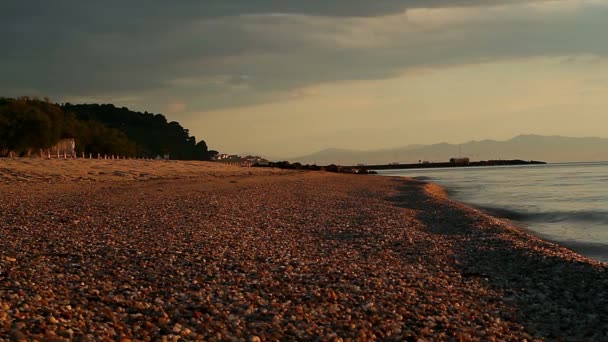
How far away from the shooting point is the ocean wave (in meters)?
29.3

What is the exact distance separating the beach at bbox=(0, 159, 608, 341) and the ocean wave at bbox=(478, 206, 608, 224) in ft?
34.6

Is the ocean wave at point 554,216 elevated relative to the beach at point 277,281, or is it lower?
lower

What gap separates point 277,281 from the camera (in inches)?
408

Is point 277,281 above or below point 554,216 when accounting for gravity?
above

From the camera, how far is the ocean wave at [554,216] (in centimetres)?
2931

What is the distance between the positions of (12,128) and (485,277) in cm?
6988

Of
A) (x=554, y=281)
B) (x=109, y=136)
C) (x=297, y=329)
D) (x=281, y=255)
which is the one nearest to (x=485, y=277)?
(x=554, y=281)

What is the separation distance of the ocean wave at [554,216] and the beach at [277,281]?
10.6 metres

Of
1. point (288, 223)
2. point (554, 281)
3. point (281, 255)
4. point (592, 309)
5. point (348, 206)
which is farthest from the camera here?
point (348, 206)

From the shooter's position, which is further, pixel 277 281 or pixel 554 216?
pixel 554 216

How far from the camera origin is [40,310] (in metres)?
7.31

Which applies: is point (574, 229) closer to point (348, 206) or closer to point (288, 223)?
point (348, 206)

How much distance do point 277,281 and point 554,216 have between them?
25401 millimetres

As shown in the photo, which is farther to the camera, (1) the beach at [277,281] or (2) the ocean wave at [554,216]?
(2) the ocean wave at [554,216]
